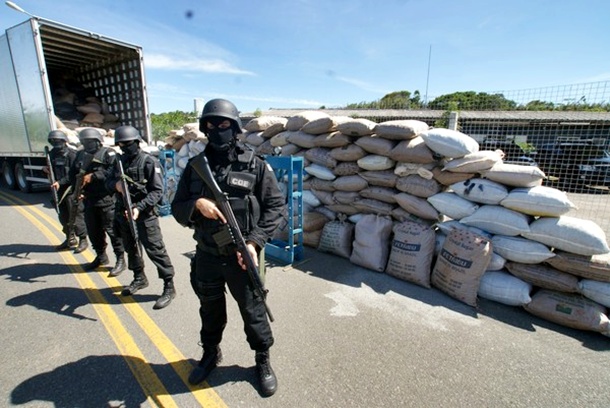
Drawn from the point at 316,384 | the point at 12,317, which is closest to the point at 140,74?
the point at 12,317

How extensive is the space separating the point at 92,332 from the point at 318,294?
218cm

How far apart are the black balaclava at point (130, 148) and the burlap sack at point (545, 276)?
13.9 feet

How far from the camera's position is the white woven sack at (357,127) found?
171 inches

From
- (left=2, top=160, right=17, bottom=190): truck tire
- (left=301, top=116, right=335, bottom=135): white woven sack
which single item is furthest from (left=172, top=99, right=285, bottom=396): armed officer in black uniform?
(left=2, top=160, right=17, bottom=190): truck tire

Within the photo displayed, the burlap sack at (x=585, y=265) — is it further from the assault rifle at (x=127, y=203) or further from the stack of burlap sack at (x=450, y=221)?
the assault rifle at (x=127, y=203)

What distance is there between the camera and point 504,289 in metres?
3.17

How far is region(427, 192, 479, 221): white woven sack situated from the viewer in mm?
3582

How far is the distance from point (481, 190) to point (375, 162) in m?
1.39

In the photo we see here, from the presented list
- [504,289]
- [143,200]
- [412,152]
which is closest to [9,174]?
[143,200]

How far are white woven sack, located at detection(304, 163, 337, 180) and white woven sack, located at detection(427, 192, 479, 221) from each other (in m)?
1.55

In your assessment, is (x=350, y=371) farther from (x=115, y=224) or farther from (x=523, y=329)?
(x=115, y=224)

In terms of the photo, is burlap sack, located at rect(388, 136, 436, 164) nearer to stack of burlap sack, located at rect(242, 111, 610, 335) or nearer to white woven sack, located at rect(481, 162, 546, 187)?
stack of burlap sack, located at rect(242, 111, 610, 335)

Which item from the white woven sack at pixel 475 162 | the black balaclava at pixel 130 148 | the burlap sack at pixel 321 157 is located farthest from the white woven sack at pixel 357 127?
the black balaclava at pixel 130 148

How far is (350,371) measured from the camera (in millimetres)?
2238
